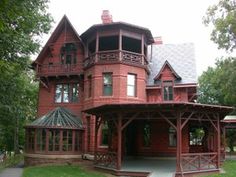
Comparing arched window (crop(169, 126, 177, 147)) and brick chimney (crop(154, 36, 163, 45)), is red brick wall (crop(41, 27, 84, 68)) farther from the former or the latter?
arched window (crop(169, 126, 177, 147))

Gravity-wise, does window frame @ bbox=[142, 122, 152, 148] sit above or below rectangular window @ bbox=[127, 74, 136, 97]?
below

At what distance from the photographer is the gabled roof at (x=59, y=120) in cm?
2514

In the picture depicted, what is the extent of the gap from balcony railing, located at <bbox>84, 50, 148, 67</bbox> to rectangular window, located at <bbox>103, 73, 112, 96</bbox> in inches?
43.5

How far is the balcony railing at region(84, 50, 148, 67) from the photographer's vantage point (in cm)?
2612

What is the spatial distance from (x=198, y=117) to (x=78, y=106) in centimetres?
1137

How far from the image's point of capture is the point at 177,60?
30.2 metres

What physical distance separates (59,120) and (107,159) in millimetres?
6275

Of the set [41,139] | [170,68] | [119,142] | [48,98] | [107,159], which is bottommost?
[107,159]

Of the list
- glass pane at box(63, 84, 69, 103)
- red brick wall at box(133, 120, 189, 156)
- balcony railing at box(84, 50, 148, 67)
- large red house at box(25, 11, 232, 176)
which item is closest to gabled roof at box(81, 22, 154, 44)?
large red house at box(25, 11, 232, 176)

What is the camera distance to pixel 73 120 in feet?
87.5

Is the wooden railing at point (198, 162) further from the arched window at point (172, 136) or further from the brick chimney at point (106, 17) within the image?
the brick chimney at point (106, 17)

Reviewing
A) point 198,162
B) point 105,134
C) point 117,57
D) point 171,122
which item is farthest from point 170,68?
point 198,162

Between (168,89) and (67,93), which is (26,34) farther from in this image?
(168,89)

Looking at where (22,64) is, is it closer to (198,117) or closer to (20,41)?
(20,41)
